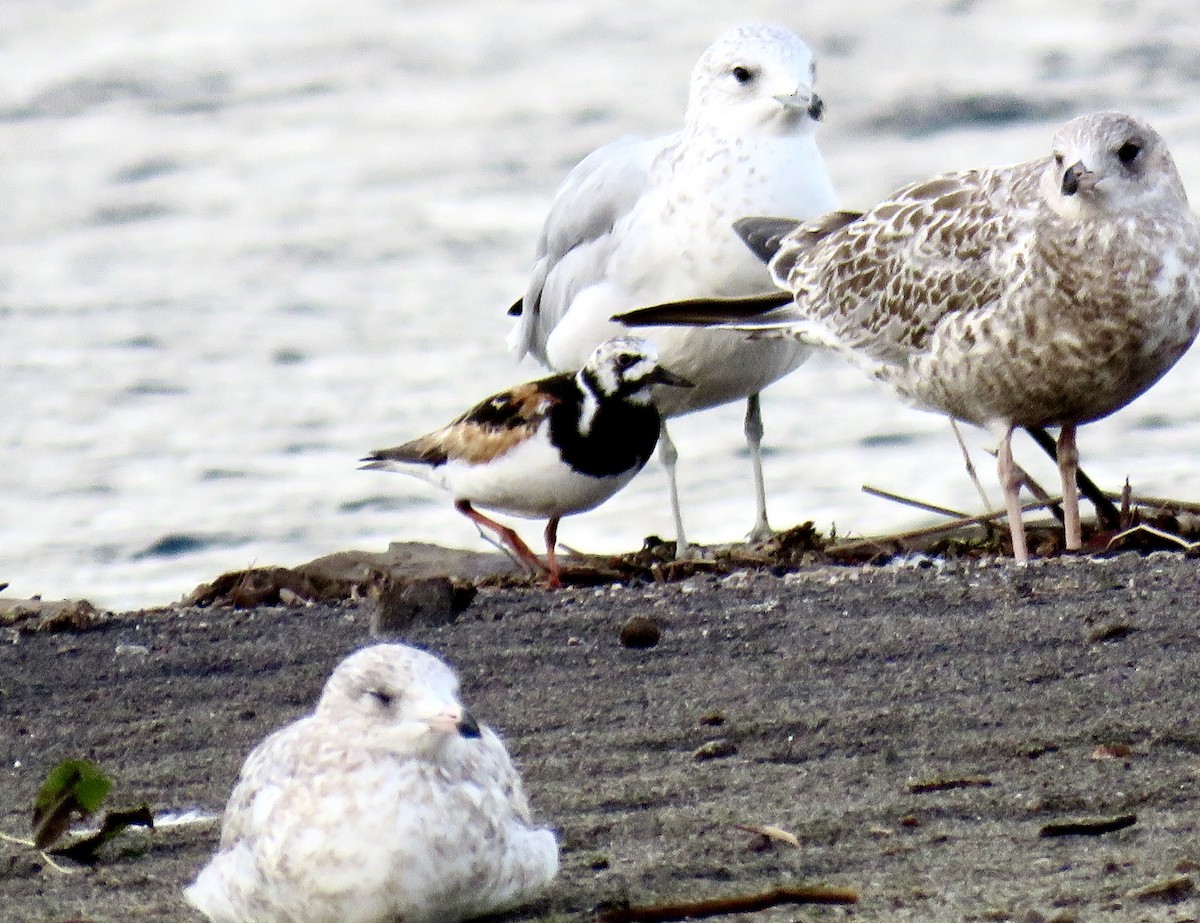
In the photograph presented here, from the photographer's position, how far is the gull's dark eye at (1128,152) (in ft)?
20.3

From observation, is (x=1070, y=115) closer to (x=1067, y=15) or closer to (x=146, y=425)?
(x=1067, y=15)

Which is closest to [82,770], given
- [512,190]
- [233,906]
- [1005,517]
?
[233,906]

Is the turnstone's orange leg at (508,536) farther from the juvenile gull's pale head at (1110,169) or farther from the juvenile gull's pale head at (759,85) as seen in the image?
the juvenile gull's pale head at (1110,169)

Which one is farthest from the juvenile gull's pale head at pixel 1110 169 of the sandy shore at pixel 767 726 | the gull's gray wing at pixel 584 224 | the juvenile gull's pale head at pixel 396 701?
the juvenile gull's pale head at pixel 396 701

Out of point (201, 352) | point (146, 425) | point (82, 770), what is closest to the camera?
point (82, 770)

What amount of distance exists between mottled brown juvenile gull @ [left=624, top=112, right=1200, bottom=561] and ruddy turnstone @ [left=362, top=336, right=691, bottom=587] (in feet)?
2.46

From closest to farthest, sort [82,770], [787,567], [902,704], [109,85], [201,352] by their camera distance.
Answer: [82,770], [902,704], [787,567], [201,352], [109,85]

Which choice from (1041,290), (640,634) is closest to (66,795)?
(640,634)

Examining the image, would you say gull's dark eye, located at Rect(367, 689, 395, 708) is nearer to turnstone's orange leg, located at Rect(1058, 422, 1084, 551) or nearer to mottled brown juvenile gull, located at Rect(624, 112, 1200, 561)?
mottled brown juvenile gull, located at Rect(624, 112, 1200, 561)

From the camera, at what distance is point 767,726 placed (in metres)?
4.84

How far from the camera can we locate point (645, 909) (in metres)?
3.75

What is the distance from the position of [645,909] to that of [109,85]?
41.2ft

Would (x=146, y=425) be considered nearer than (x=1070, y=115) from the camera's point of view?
Yes

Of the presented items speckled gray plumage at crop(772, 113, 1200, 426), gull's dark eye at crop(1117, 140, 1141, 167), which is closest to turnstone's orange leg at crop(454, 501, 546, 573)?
speckled gray plumage at crop(772, 113, 1200, 426)
